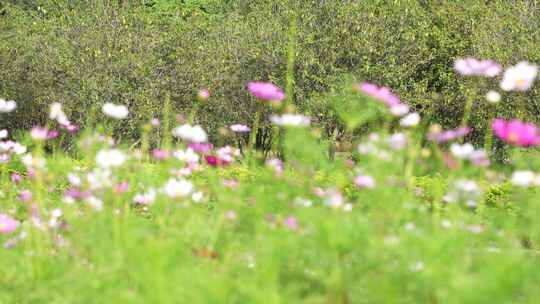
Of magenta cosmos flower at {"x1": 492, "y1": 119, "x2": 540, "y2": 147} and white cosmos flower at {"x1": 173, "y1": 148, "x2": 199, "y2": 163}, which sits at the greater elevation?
magenta cosmos flower at {"x1": 492, "y1": 119, "x2": 540, "y2": 147}

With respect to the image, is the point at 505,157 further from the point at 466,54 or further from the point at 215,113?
the point at 215,113

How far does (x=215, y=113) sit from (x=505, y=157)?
724cm

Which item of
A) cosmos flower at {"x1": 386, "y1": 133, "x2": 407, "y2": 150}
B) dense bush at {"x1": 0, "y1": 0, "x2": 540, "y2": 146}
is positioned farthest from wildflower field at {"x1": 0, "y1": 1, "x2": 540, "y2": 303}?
dense bush at {"x1": 0, "y1": 0, "x2": 540, "y2": 146}

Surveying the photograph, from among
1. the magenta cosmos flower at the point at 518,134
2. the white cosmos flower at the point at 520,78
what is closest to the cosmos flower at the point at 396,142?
the magenta cosmos flower at the point at 518,134

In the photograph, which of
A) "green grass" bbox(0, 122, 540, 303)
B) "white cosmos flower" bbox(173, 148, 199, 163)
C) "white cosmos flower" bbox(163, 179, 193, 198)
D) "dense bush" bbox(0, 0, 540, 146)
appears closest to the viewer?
"green grass" bbox(0, 122, 540, 303)

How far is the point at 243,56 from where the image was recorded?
17.7 metres

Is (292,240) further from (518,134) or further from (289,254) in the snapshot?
(518,134)

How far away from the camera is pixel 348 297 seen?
2814 mm

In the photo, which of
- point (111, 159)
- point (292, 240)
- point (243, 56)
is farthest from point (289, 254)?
point (243, 56)

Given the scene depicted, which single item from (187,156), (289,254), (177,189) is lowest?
(289,254)

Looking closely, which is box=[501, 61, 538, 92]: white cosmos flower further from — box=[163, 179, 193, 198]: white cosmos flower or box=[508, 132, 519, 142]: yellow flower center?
box=[163, 179, 193, 198]: white cosmos flower

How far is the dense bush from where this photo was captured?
16453mm

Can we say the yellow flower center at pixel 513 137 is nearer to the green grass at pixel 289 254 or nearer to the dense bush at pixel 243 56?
the green grass at pixel 289 254

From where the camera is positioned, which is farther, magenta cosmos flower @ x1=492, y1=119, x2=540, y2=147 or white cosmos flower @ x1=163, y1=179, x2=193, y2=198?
white cosmos flower @ x1=163, y1=179, x2=193, y2=198
